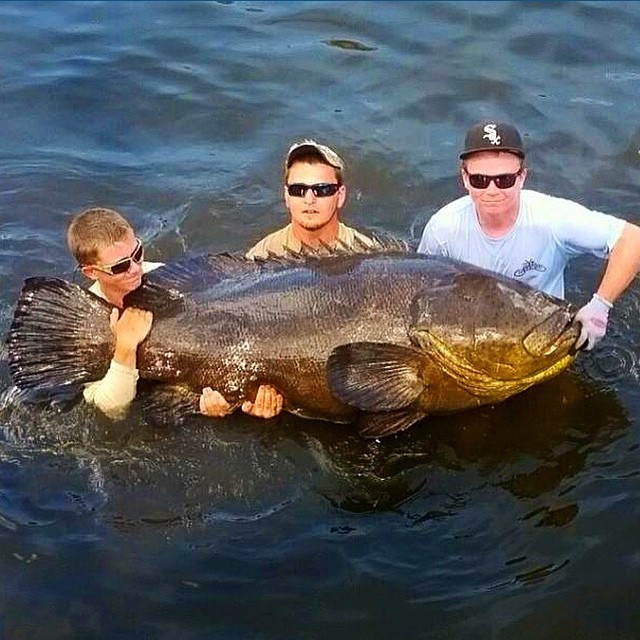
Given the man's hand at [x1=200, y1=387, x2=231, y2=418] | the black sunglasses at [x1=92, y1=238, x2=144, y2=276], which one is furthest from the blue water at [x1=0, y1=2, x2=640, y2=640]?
the black sunglasses at [x1=92, y1=238, x2=144, y2=276]

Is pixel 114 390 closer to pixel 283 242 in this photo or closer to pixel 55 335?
pixel 55 335

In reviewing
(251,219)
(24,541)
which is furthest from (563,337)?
(251,219)

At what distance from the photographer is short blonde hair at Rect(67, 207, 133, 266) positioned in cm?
523

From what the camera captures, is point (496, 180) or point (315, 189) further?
point (315, 189)

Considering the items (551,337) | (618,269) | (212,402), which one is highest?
(618,269)

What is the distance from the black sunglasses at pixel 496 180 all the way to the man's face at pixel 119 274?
1.87 metres

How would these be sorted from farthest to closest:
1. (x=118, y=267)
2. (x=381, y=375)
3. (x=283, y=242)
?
(x=283, y=242), (x=118, y=267), (x=381, y=375)

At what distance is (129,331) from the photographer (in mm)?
5312

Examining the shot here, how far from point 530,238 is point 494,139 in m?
0.66

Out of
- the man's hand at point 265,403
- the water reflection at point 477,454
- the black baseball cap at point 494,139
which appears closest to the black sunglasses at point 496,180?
the black baseball cap at point 494,139

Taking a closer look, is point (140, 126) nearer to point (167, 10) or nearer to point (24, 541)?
point (167, 10)

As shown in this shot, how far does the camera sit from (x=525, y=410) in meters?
5.63

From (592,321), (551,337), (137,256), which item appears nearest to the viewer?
(551,337)

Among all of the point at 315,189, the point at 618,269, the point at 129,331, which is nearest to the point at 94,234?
the point at 129,331
